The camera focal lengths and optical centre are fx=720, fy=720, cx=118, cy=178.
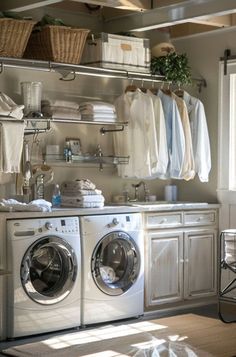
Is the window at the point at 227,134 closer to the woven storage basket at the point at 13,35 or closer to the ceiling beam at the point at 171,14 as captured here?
the ceiling beam at the point at 171,14

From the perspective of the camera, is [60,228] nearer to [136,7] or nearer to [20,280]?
[20,280]

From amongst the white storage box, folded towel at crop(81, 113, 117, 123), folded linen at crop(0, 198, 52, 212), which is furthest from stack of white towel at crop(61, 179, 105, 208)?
the white storage box

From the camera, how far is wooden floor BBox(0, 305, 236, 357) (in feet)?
15.9

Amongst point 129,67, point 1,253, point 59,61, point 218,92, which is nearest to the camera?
point 1,253

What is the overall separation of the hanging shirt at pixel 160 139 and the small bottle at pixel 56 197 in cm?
86

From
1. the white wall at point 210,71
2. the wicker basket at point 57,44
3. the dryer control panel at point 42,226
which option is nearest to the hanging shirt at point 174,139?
the white wall at point 210,71

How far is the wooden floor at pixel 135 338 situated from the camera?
485cm

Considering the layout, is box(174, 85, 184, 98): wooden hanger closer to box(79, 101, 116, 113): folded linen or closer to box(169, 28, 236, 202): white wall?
box(169, 28, 236, 202): white wall

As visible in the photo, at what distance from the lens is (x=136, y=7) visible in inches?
229

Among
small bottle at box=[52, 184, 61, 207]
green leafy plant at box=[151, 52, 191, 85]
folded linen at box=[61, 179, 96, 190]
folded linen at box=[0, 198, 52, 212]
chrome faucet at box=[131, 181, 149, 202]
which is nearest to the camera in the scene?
folded linen at box=[0, 198, 52, 212]

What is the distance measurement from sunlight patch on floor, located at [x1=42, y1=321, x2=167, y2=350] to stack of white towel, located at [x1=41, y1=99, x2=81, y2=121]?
169 centimetres

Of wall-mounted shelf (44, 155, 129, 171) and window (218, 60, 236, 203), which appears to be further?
window (218, 60, 236, 203)

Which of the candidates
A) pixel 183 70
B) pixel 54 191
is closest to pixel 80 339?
pixel 54 191

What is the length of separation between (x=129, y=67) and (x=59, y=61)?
752 mm
